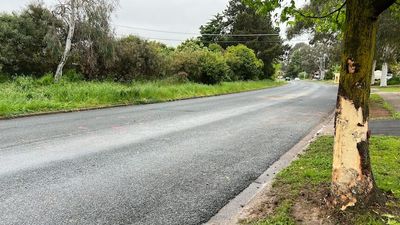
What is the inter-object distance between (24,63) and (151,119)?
12.8 m

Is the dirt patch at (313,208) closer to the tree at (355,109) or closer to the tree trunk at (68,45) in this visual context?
the tree at (355,109)

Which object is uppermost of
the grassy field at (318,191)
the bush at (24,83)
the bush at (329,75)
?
the bush at (24,83)

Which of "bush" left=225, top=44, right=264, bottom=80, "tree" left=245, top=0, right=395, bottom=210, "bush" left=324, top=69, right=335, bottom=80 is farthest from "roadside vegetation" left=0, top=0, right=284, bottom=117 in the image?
"bush" left=324, top=69, right=335, bottom=80

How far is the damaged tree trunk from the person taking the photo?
13.3ft

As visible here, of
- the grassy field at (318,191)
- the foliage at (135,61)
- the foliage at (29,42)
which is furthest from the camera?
the foliage at (135,61)

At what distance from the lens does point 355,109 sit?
4.12 meters

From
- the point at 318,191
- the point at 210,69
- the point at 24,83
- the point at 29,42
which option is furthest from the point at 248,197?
the point at 210,69

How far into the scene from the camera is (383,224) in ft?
12.3

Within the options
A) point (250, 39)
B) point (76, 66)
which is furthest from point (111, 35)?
point (250, 39)

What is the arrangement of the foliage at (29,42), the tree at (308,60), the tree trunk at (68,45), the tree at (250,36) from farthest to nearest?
the tree at (308,60), the tree at (250,36), the tree trunk at (68,45), the foliage at (29,42)

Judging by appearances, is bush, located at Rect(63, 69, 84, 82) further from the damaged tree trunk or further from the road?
the damaged tree trunk

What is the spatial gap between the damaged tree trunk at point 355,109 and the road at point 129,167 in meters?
1.62

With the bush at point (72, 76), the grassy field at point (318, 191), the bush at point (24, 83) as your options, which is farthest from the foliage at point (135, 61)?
the grassy field at point (318, 191)

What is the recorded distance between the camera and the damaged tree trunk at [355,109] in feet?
13.3
